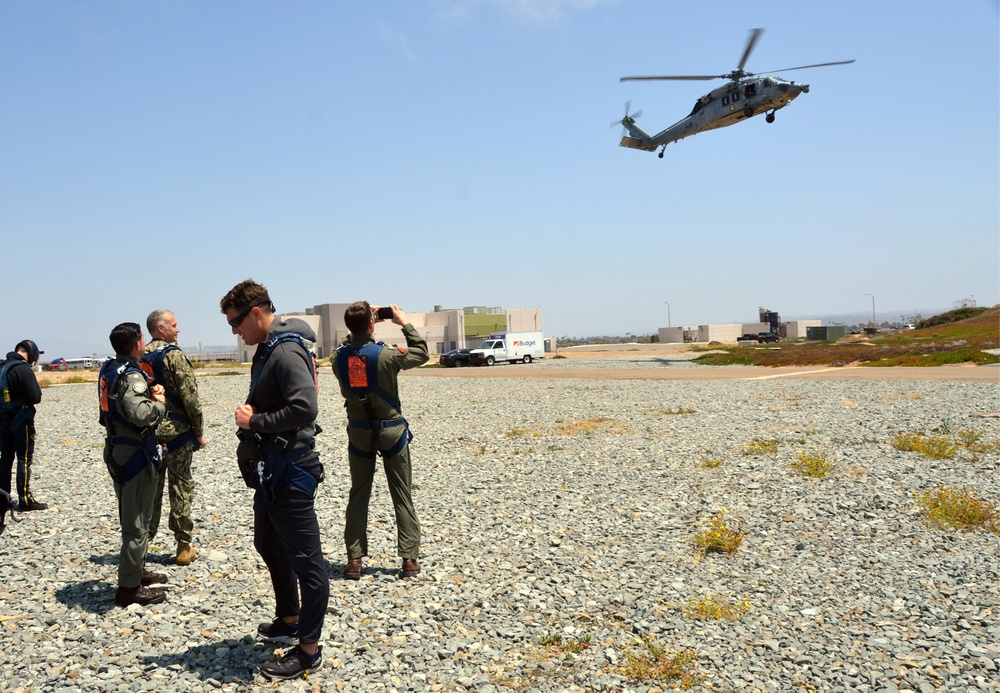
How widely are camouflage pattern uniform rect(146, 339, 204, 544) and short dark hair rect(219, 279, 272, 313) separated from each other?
6.44 ft

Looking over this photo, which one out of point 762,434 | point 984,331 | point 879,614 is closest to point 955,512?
point 879,614

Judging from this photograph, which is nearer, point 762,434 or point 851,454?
point 851,454

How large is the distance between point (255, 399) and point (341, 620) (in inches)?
80.9

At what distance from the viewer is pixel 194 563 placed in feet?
21.0

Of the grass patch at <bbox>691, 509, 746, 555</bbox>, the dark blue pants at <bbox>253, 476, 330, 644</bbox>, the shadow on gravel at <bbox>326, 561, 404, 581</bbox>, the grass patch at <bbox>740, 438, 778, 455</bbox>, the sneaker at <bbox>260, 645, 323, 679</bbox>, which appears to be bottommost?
the grass patch at <bbox>691, 509, 746, 555</bbox>

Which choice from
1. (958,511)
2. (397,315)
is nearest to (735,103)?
(958,511)

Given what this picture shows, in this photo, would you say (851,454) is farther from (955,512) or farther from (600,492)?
(600,492)

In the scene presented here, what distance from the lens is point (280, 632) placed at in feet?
14.9

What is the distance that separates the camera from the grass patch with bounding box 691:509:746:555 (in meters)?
6.83

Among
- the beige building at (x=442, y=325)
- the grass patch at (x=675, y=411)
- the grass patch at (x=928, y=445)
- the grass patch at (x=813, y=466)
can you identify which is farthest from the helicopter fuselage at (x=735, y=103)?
the beige building at (x=442, y=325)

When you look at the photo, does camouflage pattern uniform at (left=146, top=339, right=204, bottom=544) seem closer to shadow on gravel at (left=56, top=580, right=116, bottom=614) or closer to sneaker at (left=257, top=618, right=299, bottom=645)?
shadow on gravel at (left=56, top=580, right=116, bottom=614)

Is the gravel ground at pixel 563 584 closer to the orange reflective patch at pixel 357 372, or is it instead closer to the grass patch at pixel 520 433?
the orange reflective patch at pixel 357 372

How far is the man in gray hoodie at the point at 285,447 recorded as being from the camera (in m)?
3.98

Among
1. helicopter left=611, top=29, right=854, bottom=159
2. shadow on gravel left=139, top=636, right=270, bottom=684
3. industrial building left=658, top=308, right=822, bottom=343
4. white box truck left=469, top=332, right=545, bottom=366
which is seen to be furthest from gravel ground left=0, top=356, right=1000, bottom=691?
industrial building left=658, top=308, right=822, bottom=343
